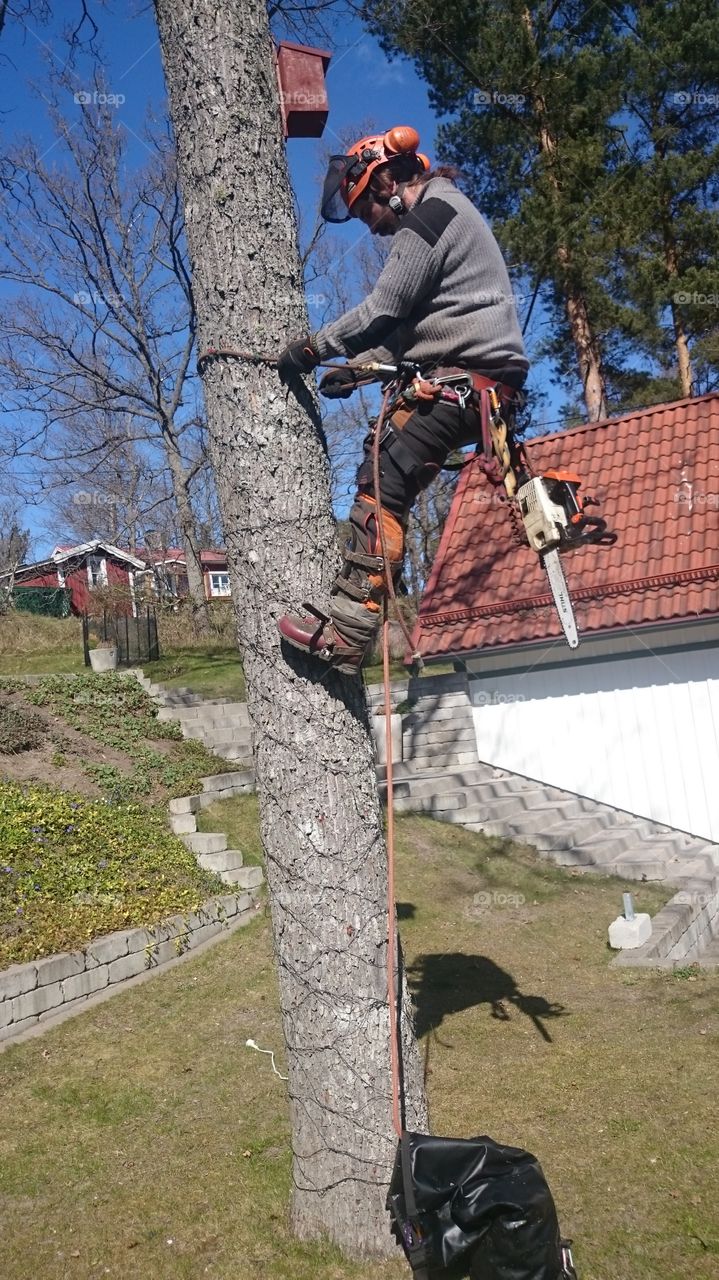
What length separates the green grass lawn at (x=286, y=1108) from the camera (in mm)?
3957

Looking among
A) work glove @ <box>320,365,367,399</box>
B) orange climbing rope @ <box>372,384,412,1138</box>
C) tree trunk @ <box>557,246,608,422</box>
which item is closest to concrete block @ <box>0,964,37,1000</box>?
orange climbing rope @ <box>372,384,412,1138</box>

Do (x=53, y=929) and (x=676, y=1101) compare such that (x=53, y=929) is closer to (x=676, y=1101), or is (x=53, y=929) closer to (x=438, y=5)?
(x=676, y=1101)

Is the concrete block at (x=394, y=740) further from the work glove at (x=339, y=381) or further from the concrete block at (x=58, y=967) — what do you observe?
the work glove at (x=339, y=381)

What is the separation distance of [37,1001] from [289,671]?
4.49m

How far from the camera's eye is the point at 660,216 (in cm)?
1911

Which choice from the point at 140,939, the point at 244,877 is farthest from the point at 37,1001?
the point at 244,877

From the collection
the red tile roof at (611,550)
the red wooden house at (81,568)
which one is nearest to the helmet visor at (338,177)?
the red tile roof at (611,550)

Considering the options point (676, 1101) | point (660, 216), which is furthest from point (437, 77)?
point (676, 1101)

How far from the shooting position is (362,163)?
4082mm

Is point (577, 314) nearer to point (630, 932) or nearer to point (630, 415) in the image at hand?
point (630, 415)

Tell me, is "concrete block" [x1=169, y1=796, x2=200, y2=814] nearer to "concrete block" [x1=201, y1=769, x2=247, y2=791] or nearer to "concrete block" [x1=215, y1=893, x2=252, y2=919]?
"concrete block" [x1=201, y1=769, x2=247, y2=791]

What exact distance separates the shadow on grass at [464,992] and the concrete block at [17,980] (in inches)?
108

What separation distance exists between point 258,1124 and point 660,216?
60.9ft

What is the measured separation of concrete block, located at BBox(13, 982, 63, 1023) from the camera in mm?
6953
